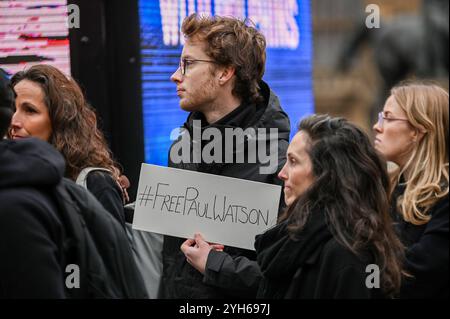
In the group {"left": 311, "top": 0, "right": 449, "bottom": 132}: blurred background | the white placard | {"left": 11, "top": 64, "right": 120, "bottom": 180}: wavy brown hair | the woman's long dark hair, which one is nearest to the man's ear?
the white placard

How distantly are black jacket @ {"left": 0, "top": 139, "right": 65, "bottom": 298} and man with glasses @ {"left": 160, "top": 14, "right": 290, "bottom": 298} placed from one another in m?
1.15

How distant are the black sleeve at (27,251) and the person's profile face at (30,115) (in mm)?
1186

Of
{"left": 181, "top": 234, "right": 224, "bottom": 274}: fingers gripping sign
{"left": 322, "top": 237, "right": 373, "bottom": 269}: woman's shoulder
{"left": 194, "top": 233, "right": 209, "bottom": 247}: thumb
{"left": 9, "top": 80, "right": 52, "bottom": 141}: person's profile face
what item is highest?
{"left": 9, "top": 80, "right": 52, "bottom": 141}: person's profile face

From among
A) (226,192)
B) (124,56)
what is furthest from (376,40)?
(226,192)

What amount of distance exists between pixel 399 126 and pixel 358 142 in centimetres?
102

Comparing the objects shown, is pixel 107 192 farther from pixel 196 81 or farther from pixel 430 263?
pixel 430 263

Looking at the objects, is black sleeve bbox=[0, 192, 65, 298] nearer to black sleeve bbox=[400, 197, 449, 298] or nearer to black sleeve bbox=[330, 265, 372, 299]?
black sleeve bbox=[330, 265, 372, 299]

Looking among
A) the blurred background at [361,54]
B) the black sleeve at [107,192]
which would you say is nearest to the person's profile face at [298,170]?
the black sleeve at [107,192]

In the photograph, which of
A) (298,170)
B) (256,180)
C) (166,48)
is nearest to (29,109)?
(256,180)

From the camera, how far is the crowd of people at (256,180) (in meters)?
2.60

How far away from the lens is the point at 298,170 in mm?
3193

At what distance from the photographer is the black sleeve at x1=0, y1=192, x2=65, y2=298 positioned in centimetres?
252

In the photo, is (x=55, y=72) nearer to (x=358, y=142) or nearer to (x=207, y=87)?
(x=207, y=87)
